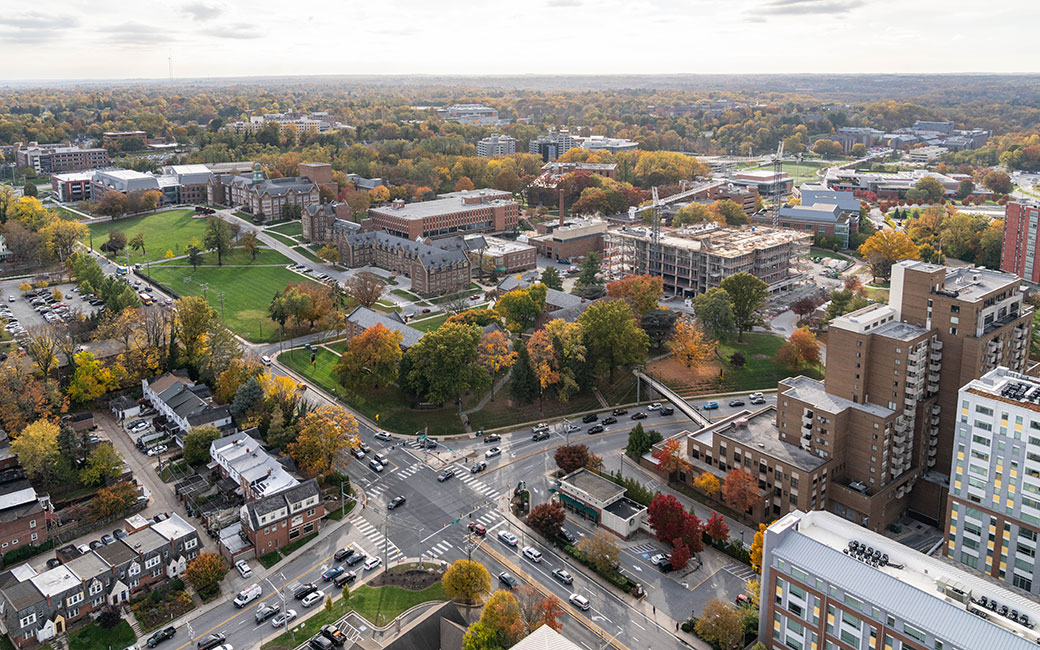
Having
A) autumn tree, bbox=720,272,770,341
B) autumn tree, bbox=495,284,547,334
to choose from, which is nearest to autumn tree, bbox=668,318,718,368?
autumn tree, bbox=720,272,770,341

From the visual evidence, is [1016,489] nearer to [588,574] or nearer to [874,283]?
[588,574]

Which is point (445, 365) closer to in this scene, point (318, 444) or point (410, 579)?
point (318, 444)

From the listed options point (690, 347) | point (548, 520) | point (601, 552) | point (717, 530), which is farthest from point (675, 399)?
point (601, 552)

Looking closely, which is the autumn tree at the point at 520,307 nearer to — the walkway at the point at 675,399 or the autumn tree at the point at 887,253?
the walkway at the point at 675,399

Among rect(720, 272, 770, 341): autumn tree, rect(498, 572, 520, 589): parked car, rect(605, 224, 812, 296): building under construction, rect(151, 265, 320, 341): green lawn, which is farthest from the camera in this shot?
rect(605, 224, 812, 296): building under construction

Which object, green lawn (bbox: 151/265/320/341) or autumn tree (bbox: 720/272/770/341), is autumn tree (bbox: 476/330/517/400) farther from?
green lawn (bbox: 151/265/320/341)

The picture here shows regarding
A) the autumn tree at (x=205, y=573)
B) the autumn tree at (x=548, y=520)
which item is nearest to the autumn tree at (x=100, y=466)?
the autumn tree at (x=205, y=573)
